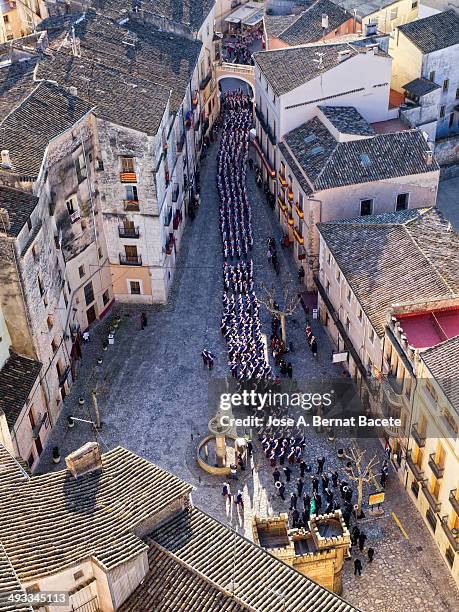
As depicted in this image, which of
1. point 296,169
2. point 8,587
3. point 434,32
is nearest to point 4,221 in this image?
point 8,587

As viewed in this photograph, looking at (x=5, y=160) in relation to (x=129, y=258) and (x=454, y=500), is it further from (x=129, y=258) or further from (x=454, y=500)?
(x=454, y=500)

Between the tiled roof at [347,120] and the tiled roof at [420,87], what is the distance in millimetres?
7652

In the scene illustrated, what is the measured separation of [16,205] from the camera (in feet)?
161

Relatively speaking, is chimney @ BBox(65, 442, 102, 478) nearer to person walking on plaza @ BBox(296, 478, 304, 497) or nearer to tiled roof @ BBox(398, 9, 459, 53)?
person walking on plaza @ BBox(296, 478, 304, 497)

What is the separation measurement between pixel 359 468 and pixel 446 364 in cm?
766

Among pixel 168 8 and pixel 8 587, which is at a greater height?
pixel 168 8

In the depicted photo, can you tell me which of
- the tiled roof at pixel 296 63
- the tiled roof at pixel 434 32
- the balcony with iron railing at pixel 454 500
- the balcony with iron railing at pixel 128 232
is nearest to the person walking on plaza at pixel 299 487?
the balcony with iron railing at pixel 454 500

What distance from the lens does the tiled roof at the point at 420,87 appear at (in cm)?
7206

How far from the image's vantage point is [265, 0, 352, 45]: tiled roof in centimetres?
7894

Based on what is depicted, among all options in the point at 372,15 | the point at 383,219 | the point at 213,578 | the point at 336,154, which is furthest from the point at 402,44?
the point at 213,578

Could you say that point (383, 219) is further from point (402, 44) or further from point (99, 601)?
point (99, 601)

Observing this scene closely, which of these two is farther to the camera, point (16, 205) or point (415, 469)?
point (16, 205)

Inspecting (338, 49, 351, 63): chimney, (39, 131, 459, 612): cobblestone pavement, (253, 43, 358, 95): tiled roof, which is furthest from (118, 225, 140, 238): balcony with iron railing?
(338, 49, 351, 63): chimney

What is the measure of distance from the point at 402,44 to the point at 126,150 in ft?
99.2
